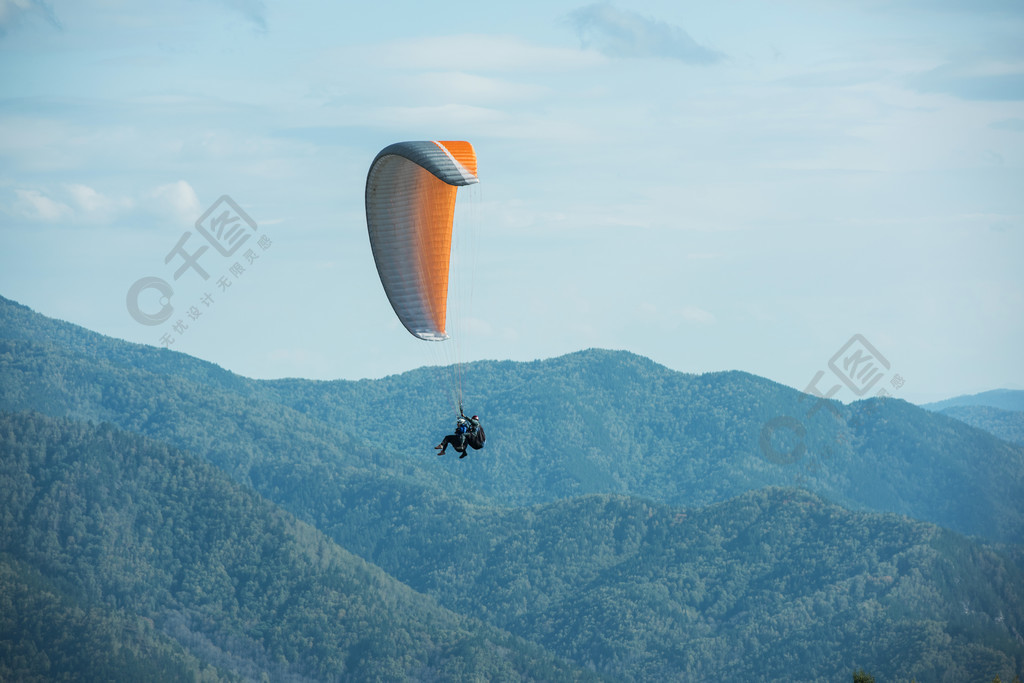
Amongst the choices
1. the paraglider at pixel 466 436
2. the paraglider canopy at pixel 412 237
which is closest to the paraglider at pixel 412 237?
the paraglider canopy at pixel 412 237

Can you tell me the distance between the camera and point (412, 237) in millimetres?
55562

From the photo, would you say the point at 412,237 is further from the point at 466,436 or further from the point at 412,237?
the point at 466,436

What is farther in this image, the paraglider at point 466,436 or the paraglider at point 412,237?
the paraglider at point 412,237

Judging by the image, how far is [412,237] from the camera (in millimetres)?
55562

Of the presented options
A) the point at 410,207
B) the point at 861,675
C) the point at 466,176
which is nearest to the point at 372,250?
the point at 410,207

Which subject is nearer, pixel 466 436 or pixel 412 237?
pixel 466 436

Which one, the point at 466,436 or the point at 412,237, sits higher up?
the point at 412,237

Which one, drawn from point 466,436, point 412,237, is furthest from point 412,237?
point 466,436

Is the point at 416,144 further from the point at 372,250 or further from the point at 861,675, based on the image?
the point at 861,675

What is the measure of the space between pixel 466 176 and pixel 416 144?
419cm

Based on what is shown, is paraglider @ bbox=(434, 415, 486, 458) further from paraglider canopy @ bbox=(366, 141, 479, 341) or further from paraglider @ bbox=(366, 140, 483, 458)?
paraglider canopy @ bbox=(366, 141, 479, 341)

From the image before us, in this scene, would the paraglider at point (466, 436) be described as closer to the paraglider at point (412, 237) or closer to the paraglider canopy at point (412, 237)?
the paraglider at point (412, 237)

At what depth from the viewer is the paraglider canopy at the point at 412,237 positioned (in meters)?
54.8

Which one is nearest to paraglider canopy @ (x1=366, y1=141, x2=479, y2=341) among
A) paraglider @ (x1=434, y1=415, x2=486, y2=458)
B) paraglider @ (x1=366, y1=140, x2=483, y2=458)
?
paraglider @ (x1=366, y1=140, x2=483, y2=458)
